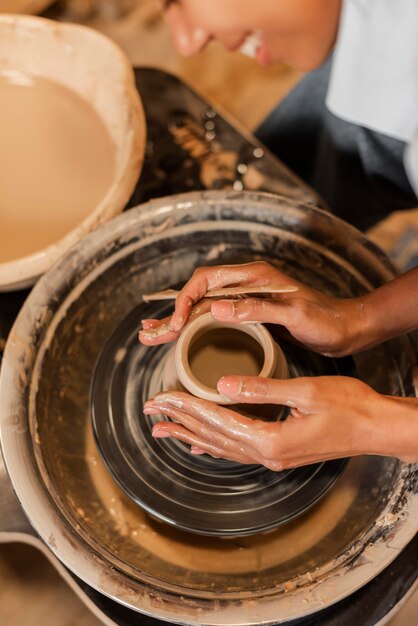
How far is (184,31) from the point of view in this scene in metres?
1.45

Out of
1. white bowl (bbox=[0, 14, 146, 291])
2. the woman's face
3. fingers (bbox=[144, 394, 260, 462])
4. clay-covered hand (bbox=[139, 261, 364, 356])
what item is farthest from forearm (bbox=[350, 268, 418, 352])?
the woman's face

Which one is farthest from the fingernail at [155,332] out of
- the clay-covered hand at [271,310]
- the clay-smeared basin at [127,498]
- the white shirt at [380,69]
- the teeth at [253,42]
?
the teeth at [253,42]

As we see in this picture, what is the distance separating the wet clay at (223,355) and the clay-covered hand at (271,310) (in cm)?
6

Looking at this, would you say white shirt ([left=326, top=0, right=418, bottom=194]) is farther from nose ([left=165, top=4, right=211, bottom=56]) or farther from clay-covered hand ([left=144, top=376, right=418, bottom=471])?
clay-covered hand ([left=144, top=376, right=418, bottom=471])

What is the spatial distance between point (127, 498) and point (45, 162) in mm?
856

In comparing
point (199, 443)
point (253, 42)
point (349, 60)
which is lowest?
point (199, 443)

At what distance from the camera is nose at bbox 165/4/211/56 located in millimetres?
1432

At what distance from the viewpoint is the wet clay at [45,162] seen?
151 cm

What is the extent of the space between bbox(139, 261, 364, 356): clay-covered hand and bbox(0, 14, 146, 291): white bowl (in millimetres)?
302

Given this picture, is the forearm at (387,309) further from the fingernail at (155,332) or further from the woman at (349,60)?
the fingernail at (155,332)

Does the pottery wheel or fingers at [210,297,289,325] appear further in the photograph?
the pottery wheel

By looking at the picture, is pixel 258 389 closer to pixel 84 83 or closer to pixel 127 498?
pixel 127 498

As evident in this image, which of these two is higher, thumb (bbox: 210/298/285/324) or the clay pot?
thumb (bbox: 210/298/285/324)

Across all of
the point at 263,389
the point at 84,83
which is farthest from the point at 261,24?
the point at 263,389
